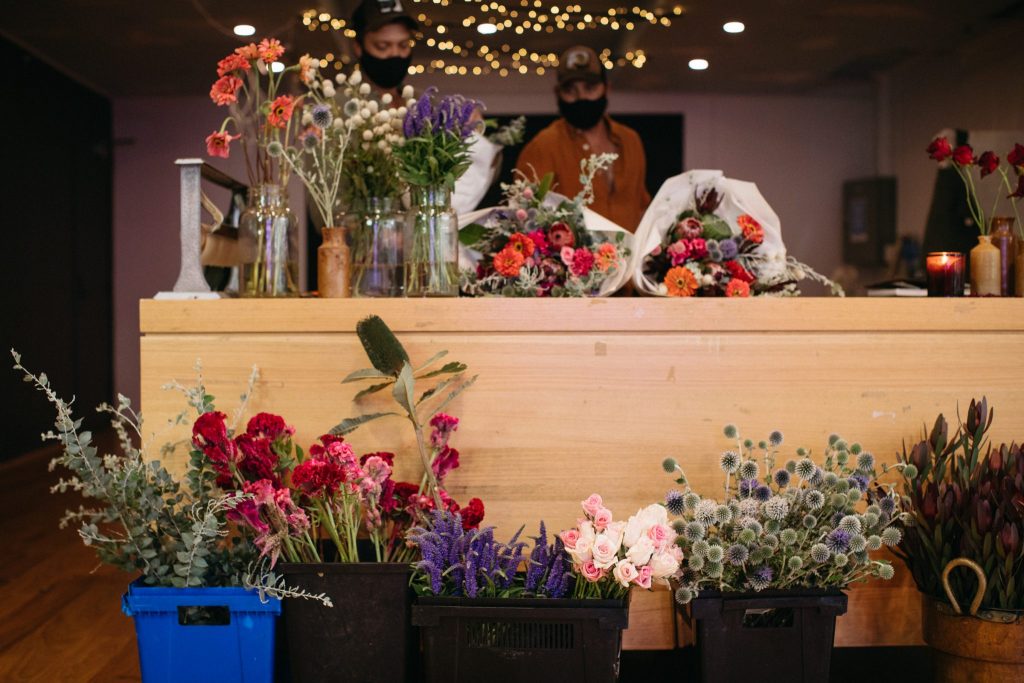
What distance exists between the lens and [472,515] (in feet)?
4.79

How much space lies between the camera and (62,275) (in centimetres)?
568

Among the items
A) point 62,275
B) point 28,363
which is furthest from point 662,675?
point 62,275

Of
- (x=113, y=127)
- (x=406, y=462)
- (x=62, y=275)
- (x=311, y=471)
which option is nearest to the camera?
(x=311, y=471)

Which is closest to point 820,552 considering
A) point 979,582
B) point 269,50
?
point 979,582

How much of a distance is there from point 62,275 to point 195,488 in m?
4.80

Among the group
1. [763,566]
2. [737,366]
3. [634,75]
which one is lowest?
[763,566]

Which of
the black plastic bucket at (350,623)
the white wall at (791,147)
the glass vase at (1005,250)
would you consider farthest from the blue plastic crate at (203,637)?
the white wall at (791,147)

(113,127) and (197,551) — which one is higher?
(113,127)

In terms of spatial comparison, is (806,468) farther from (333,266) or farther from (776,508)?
(333,266)

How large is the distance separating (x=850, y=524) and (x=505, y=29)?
13.5ft

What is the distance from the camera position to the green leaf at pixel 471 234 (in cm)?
184

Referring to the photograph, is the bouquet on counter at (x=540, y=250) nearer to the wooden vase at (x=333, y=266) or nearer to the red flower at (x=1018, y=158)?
the wooden vase at (x=333, y=266)

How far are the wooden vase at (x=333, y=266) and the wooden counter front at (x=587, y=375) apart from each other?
2.7 inches

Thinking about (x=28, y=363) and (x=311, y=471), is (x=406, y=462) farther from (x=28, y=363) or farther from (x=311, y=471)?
(x=28, y=363)
